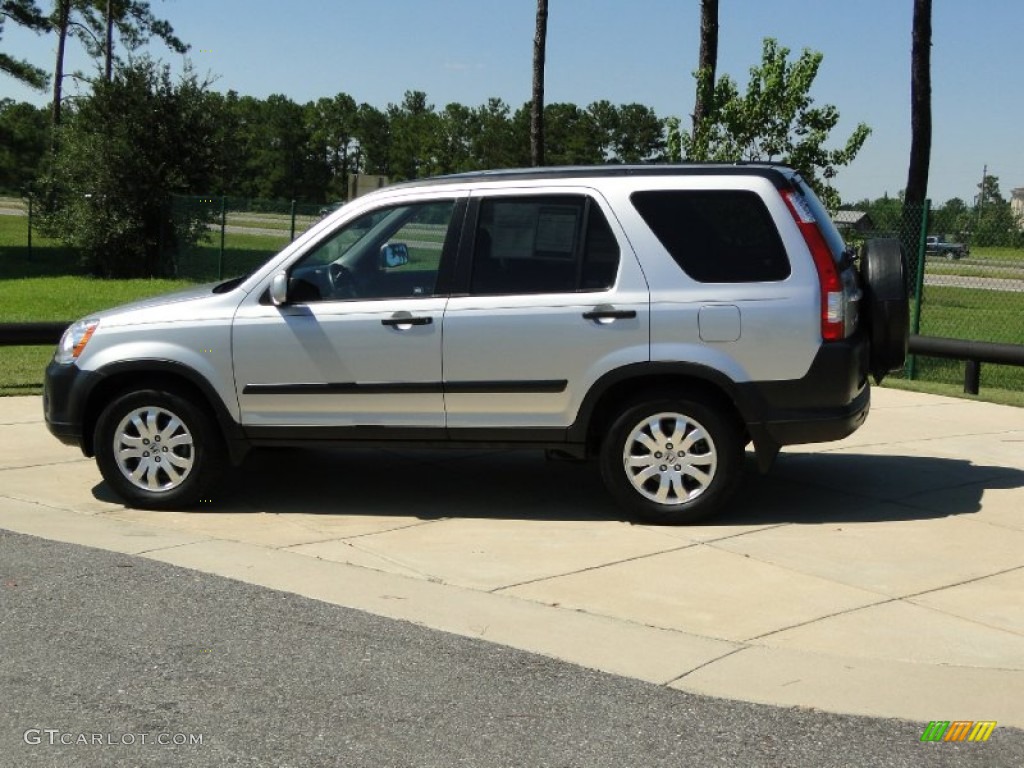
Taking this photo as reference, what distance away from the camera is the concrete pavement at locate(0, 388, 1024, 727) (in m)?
5.36

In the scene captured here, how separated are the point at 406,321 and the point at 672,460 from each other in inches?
66.3

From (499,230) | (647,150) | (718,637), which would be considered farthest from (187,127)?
(647,150)

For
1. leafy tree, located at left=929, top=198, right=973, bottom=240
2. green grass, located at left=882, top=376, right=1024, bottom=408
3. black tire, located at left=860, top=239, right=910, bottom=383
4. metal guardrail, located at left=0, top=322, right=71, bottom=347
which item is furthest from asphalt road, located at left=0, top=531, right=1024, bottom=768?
leafy tree, located at left=929, top=198, right=973, bottom=240

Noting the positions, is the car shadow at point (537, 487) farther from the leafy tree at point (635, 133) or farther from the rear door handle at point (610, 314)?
the leafy tree at point (635, 133)

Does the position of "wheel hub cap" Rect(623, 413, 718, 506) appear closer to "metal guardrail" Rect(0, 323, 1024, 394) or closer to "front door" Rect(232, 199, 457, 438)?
"front door" Rect(232, 199, 457, 438)

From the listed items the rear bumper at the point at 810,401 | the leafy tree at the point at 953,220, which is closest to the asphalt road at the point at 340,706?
the rear bumper at the point at 810,401

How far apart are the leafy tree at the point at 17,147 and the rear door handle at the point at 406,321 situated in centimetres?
2880

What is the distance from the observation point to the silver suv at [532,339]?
24.1 ft

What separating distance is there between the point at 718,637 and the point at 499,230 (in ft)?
9.66

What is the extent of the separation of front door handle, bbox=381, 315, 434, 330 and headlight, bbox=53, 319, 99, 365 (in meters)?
1.79

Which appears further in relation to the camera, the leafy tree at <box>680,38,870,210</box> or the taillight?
the leafy tree at <box>680,38,870,210</box>

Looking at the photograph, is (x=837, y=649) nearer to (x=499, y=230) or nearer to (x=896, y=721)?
(x=896, y=721)

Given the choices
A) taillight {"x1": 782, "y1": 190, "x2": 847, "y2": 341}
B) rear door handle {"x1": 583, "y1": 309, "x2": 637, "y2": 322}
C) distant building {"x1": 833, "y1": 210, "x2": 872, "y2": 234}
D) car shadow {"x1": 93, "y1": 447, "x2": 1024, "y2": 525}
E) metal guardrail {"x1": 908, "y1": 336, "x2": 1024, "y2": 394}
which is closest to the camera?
taillight {"x1": 782, "y1": 190, "x2": 847, "y2": 341}

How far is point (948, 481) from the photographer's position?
880 cm
